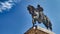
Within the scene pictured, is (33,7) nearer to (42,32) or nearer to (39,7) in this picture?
(39,7)

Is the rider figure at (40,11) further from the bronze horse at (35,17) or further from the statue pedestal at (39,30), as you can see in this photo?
the statue pedestal at (39,30)

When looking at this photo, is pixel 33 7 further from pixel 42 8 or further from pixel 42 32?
pixel 42 32

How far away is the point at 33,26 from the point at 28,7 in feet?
6.07

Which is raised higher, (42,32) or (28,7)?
(28,7)

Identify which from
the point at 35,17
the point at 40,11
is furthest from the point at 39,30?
the point at 40,11

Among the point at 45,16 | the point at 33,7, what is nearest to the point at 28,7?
the point at 33,7

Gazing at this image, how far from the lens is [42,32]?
2538 cm

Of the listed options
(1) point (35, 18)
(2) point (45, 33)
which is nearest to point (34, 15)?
(1) point (35, 18)

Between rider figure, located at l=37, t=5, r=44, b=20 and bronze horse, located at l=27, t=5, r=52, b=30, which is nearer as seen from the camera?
bronze horse, located at l=27, t=5, r=52, b=30

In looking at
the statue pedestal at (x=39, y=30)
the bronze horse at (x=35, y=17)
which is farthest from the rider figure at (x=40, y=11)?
the statue pedestal at (x=39, y=30)

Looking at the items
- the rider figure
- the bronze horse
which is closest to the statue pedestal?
the bronze horse

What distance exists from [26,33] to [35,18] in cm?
178

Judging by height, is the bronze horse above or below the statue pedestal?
above

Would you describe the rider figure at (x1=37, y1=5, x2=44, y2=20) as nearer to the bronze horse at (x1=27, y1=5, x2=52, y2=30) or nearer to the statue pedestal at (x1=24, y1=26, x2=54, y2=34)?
the bronze horse at (x1=27, y1=5, x2=52, y2=30)
